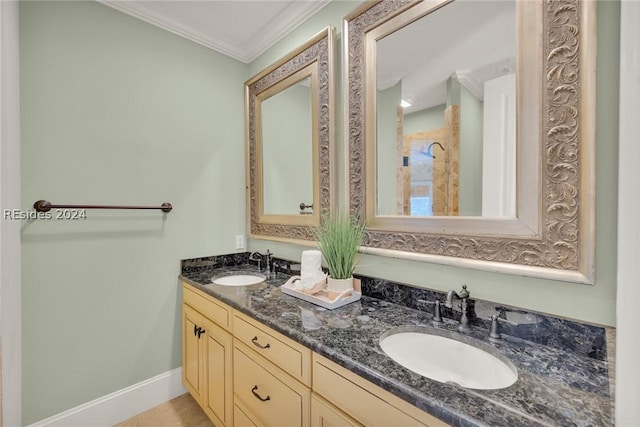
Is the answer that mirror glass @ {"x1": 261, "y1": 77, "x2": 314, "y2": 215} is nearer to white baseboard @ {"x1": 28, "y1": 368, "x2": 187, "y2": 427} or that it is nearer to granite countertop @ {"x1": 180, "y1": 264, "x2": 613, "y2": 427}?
granite countertop @ {"x1": 180, "y1": 264, "x2": 613, "y2": 427}

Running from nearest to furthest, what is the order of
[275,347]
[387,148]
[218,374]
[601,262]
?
1. [601,262]
2. [275,347]
3. [387,148]
4. [218,374]

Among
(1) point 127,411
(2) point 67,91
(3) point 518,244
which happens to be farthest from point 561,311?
(2) point 67,91

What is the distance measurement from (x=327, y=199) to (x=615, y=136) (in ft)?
3.75

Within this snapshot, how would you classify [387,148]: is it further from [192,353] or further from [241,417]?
[192,353]

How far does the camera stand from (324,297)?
1.29 metres

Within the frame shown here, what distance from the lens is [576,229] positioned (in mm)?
826

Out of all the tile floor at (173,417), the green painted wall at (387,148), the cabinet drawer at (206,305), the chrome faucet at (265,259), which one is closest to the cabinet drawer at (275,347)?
the cabinet drawer at (206,305)

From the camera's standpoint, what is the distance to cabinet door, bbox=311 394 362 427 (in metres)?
0.81

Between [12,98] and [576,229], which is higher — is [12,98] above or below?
above

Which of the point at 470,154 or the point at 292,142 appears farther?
the point at 292,142

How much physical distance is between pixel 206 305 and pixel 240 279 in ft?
1.14

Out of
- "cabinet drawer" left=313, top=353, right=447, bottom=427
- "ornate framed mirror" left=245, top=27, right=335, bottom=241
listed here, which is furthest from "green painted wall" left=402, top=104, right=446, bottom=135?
"cabinet drawer" left=313, top=353, right=447, bottom=427

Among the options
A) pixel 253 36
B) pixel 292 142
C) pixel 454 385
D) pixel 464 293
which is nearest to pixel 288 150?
pixel 292 142

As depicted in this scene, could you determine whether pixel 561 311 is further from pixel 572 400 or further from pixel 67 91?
pixel 67 91
